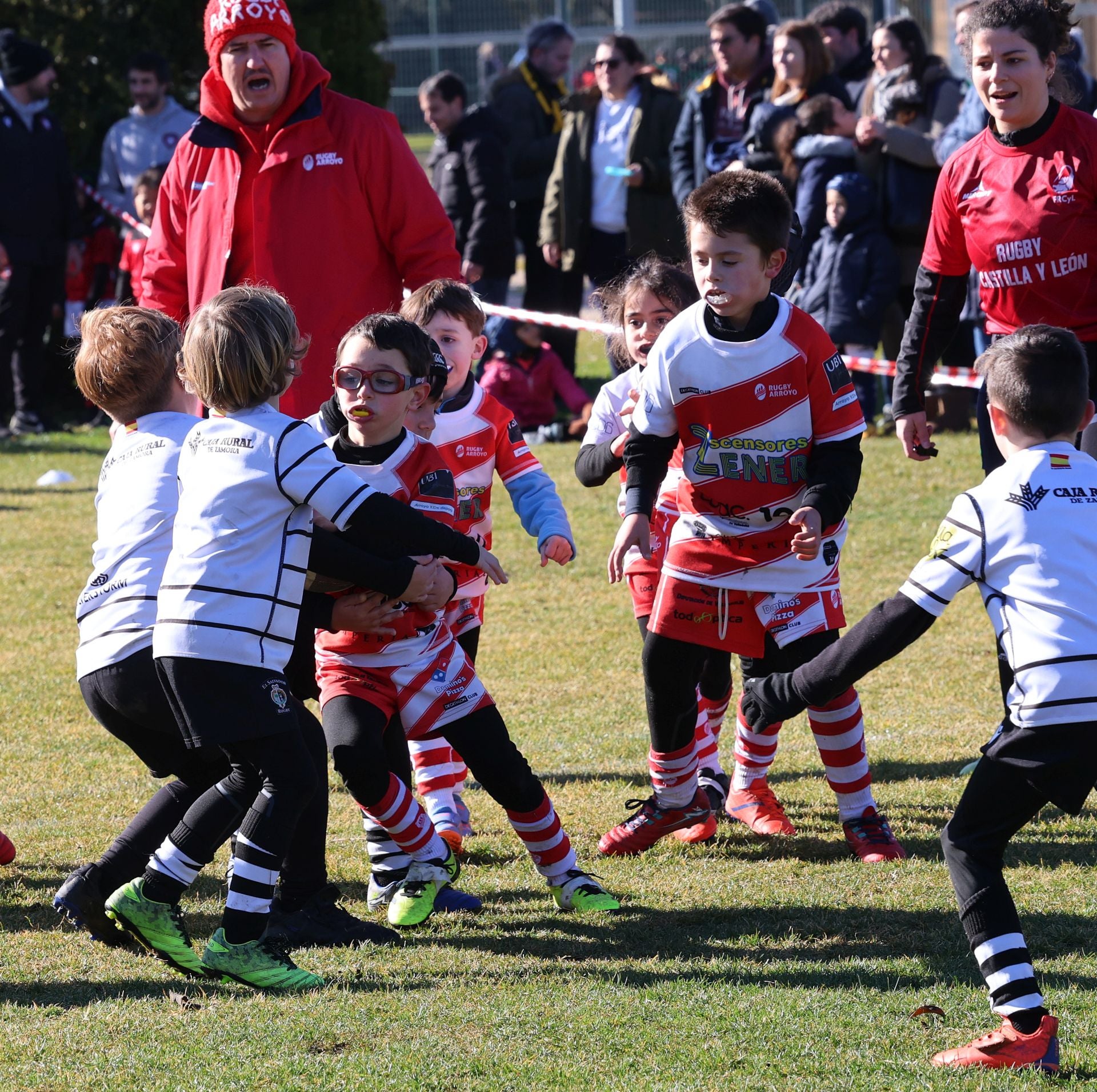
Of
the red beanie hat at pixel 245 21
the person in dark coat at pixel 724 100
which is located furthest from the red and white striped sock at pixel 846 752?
the person in dark coat at pixel 724 100

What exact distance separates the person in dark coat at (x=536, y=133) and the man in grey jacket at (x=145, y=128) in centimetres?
267

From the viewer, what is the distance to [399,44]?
78.2 ft

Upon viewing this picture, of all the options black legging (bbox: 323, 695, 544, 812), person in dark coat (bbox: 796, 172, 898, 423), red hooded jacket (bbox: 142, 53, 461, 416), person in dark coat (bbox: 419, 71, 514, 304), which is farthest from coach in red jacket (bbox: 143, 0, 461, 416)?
person in dark coat (bbox: 419, 71, 514, 304)

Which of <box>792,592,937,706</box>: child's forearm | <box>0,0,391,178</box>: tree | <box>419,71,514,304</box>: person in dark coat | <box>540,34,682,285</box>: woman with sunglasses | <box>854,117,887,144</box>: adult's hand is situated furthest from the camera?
<box>0,0,391,178</box>: tree

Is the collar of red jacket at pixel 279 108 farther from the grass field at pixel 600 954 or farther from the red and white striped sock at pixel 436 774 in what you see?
the grass field at pixel 600 954

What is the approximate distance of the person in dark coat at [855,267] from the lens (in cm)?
1062

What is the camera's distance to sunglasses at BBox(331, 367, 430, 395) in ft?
13.7

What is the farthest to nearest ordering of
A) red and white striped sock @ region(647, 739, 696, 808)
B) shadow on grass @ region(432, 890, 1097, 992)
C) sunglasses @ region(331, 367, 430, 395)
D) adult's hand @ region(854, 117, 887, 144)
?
adult's hand @ region(854, 117, 887, 144) → red and white striped sock @ region(647, 739, 696, 808) → sunglasses @ region(331, 367, 430, 395) → shadow on grass @ region(432, 890, 1097, 992)

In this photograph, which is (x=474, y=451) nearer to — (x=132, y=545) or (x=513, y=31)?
(x=132, y=545)

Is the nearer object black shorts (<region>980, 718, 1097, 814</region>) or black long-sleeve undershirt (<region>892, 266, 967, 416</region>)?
black shorts (<region>980, 718, 1097, 814</region>)

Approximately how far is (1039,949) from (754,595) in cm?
123

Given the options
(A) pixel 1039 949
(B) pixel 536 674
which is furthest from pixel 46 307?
(A) pixel 1039 949

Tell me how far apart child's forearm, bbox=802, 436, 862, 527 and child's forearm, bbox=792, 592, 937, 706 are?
829mm

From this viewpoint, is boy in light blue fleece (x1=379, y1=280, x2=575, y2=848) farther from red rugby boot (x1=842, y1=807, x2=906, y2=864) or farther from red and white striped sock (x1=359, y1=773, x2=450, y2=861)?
red rugby boot (x1=842, y1=807, x2=906, y2=864)
